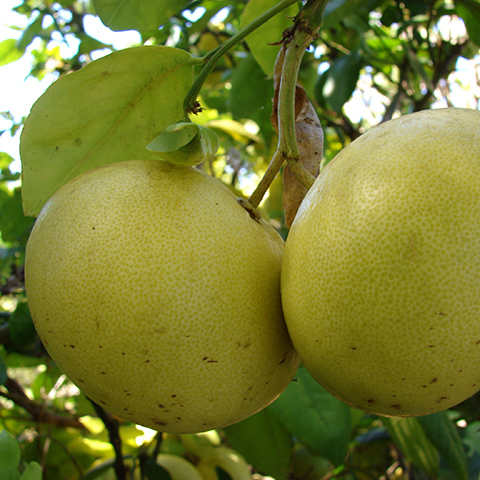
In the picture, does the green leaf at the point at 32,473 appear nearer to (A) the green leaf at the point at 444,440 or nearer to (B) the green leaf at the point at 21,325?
(B) the green leaf at the point at 21,325

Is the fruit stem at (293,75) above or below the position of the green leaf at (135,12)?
below

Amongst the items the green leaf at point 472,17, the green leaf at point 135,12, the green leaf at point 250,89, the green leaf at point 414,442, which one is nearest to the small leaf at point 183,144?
the green leaf at point 135,12

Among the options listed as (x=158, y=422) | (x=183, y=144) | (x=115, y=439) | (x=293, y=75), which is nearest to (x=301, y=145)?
(x=293, y=75)

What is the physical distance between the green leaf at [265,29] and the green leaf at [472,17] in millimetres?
582

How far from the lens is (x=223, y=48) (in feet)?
2.71

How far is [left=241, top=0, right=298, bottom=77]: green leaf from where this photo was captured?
1.04 m

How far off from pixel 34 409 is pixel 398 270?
5.01 ft

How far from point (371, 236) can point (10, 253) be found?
5.00ft

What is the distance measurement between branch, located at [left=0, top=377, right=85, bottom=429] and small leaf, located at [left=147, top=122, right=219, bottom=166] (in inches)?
38.9

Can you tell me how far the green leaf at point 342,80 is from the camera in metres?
1.56

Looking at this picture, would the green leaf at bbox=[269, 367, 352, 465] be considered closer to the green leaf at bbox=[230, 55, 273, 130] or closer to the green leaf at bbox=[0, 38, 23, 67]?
the green leaf at bbox=[230, 55, 273, 130]

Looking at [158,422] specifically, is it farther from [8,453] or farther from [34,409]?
[34,409]

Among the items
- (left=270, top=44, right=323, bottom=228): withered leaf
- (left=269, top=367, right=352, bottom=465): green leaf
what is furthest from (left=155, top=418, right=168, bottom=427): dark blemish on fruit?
(left=270, top=44, right=323, bottom=228): withered leaf

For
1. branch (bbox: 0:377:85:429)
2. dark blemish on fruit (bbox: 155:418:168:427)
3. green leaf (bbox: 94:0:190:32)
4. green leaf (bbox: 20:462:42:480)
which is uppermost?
green leaf (bbox: 94:0:190:32)
